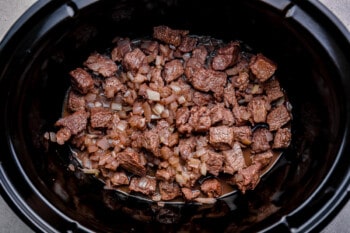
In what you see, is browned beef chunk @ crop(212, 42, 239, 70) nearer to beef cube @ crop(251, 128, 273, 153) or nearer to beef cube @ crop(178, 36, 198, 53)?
beef cube @ crop(178, 36, 198, 53)

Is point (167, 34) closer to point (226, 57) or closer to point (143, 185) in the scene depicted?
point (226, 57)

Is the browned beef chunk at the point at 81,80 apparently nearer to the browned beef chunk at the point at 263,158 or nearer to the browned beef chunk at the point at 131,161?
the browned beef chunk at the point at 131,161

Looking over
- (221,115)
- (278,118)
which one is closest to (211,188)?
(221,115)

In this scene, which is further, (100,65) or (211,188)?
(100,65)

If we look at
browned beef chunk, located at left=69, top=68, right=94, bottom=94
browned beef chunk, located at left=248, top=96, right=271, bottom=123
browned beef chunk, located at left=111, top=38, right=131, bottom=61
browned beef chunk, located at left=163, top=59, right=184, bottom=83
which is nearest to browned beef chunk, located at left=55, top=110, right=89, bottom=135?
browned beef chunk, located at left=69, top=68, right=94, bottom=94

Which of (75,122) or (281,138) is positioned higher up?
(75,122)
